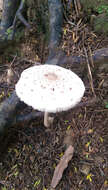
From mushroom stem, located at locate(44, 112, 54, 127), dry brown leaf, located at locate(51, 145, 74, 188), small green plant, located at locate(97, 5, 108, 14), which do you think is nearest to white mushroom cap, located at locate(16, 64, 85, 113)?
mushroom stem, located at locate(44, 112, 54, 127)

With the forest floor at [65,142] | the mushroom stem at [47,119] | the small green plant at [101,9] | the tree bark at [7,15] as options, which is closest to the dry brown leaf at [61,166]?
the forest floor at [65,142]

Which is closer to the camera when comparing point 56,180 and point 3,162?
point 56,180

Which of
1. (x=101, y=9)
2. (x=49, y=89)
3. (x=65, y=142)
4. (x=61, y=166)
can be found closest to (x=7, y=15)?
(x=101, y=9)

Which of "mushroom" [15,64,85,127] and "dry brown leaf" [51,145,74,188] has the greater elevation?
"mushroom" [15,64,85,127]

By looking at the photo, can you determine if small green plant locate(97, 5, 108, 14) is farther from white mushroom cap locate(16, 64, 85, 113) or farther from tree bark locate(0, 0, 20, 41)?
tree bark locate(0, 0, 20, 41)

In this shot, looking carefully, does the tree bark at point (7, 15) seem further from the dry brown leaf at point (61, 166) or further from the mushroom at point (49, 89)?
the dry brown leaf at point (61, 166)

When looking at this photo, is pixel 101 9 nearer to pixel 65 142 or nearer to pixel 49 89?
pixel 49 89

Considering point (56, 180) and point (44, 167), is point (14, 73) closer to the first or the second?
point (44, 167)

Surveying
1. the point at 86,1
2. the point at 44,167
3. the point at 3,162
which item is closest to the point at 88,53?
the point at 86,1
